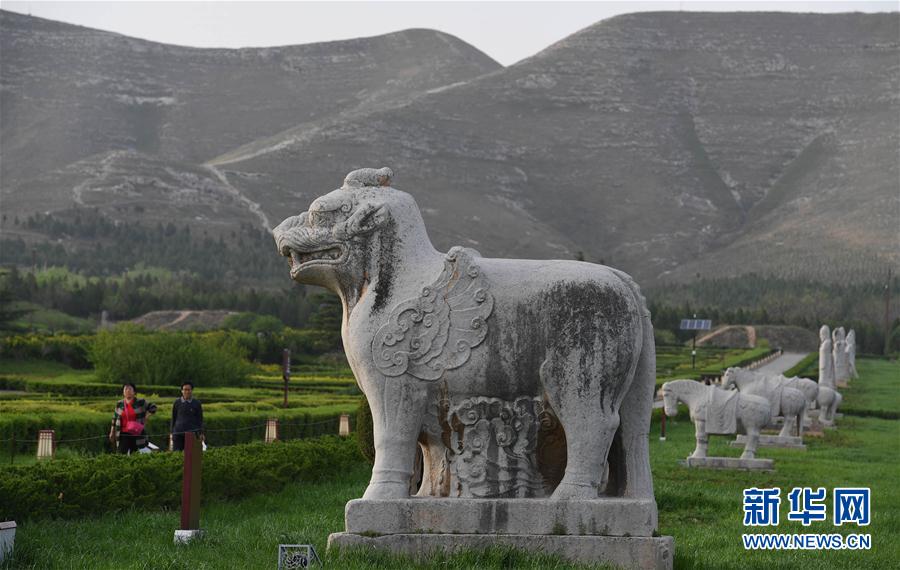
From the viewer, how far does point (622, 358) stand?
341 inches

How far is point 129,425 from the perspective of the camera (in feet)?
53.0

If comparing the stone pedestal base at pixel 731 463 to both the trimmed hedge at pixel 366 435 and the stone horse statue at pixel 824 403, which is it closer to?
the trimmed hedge at pixel 366 435

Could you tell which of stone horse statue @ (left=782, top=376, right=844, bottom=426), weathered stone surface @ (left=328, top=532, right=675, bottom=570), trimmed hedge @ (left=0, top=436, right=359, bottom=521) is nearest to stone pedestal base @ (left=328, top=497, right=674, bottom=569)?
weathered stone surface @ (left=328, top=532, right=675, bottom=570)

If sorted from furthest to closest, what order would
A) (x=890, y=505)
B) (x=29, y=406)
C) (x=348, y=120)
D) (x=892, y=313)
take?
(x=348, y=120) → (x=892, y=313) → (x=29, y=406) → (x=890, y=505)

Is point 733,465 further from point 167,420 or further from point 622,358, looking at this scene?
point 622,358

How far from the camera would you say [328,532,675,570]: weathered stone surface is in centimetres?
841

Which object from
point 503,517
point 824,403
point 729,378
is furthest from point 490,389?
point 824,403

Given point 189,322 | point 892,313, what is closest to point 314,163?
point 892,313

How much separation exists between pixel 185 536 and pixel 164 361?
2674cm

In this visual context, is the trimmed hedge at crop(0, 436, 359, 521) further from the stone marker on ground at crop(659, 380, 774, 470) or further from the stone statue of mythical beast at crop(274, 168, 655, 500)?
the stone marker on ground at crop(659, 380, 774, 470)

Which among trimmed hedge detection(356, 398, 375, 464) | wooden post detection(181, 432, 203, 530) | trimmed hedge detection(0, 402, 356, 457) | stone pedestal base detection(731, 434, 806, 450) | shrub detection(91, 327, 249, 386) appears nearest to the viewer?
wooden post detection(181, 432, 203, 530)

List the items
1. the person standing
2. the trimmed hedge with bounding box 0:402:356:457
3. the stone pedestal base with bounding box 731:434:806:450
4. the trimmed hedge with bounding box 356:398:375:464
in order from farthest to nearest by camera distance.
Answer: the stone pedestal base with bounding box 731:434:806:450
the trimmed hedge with bounding box 0:402:356:457
the person standing
the trimmed hedge with bounding box 356:398:375:464

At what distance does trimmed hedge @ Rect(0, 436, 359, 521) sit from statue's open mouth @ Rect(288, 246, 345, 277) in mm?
3875

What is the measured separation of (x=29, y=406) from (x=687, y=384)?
12.5m
